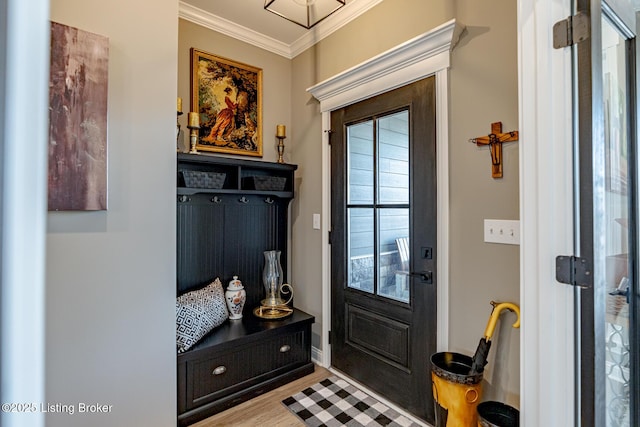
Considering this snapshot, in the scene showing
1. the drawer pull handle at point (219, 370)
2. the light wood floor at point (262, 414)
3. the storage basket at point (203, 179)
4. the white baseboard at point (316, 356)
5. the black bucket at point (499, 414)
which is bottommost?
the light wood floor at point (262, 414)

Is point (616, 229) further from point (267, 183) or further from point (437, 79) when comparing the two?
point (267, 183)

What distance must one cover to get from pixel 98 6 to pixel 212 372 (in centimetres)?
210

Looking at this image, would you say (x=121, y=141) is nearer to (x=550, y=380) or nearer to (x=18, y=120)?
(x=18, y=120)

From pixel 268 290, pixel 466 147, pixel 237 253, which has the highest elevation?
pixel 466 147

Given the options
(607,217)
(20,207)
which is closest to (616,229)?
(607,217)

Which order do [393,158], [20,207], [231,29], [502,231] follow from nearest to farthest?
1. [20,207]
2. [502,231]
3. [393,158]
4. [231,29]

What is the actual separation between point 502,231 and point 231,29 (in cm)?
249

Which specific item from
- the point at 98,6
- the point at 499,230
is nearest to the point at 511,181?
the point at 499,230

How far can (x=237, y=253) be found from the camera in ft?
8.61

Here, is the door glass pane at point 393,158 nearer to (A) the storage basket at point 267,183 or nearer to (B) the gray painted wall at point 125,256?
(A) the storage basket at point 267,183

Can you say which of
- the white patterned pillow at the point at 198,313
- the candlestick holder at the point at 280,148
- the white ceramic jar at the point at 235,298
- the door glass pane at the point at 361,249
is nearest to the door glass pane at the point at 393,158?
the door glass pane at the point at 361,249

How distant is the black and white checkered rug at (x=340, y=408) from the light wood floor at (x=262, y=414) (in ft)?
0.17

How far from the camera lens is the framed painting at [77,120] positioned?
1414 millimetres

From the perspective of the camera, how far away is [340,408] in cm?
202
